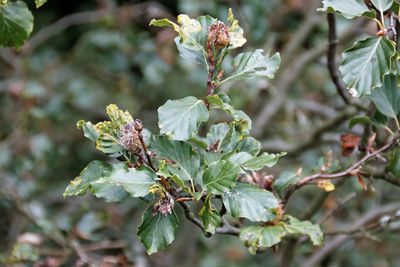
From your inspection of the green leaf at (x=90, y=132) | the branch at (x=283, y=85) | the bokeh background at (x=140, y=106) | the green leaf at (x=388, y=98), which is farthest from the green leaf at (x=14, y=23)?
the branch at (x=283, y=85)

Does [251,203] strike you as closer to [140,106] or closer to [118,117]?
[118,117]

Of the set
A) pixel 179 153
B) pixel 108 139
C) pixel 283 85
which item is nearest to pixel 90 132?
pixel 108 139

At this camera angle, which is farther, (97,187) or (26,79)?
(26,79)

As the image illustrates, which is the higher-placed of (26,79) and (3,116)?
(26,79)

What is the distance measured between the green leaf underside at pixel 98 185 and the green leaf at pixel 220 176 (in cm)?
15

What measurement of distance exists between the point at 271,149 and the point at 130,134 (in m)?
1.21

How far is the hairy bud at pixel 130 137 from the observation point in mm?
697

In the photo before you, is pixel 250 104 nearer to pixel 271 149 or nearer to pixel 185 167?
pixel 271 149

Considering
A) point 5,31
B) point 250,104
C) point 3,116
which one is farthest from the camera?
point 3,116

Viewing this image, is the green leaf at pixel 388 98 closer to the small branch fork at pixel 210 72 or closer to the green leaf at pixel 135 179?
the small branch fork at pixel 210 72

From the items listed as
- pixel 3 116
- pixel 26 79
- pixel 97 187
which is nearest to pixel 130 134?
pixel 97 187

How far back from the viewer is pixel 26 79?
7.47ft

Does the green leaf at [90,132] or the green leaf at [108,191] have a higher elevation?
the green leaf at [90,132]

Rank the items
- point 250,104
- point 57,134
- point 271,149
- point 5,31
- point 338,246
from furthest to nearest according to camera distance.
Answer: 1. point 57,134
2. point 250,104
3. point 271,149
4. point 338,246
5. point 5,31
